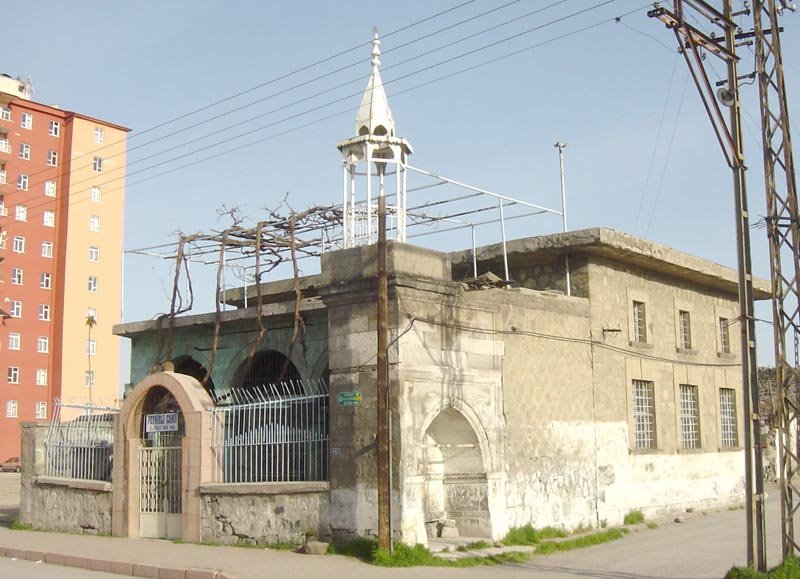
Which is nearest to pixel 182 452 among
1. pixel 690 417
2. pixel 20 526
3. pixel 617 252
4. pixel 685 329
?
pixel 20 526

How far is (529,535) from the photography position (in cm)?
1443

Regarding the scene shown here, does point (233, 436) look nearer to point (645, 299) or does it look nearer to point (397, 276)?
point (397, 276)

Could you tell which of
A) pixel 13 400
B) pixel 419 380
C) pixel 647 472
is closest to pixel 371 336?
pixel 419 380

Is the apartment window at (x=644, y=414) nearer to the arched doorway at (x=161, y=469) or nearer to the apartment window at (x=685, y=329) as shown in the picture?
the apartment window at (x=685, y=329)

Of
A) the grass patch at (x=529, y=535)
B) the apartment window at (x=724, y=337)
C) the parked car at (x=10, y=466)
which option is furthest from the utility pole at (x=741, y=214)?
the parked car at (x=10, y=466)

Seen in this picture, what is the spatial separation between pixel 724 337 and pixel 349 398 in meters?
12.8

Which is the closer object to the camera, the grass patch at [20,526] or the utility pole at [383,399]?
the utility pole at [383,399]

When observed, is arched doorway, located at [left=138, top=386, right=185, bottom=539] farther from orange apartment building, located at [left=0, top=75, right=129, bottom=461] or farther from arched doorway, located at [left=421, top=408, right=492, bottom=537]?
orange apartment building, located at [left=0, top=75, right=129, bottom=461]

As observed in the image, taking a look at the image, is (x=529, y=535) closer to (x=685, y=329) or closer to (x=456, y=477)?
(x=456, y=477)

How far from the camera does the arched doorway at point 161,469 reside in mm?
15766

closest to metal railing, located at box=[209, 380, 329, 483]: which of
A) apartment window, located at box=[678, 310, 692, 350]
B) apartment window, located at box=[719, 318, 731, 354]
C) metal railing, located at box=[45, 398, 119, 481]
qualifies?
metal railing, located at box=[45, 398, 119, 481]

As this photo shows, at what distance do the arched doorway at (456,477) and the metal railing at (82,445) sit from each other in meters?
6.62

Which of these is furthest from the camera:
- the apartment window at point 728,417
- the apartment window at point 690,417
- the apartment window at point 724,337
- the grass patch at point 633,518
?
the apartment window at point 724,337

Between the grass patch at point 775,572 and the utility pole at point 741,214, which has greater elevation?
the utility pole at point 741,214
